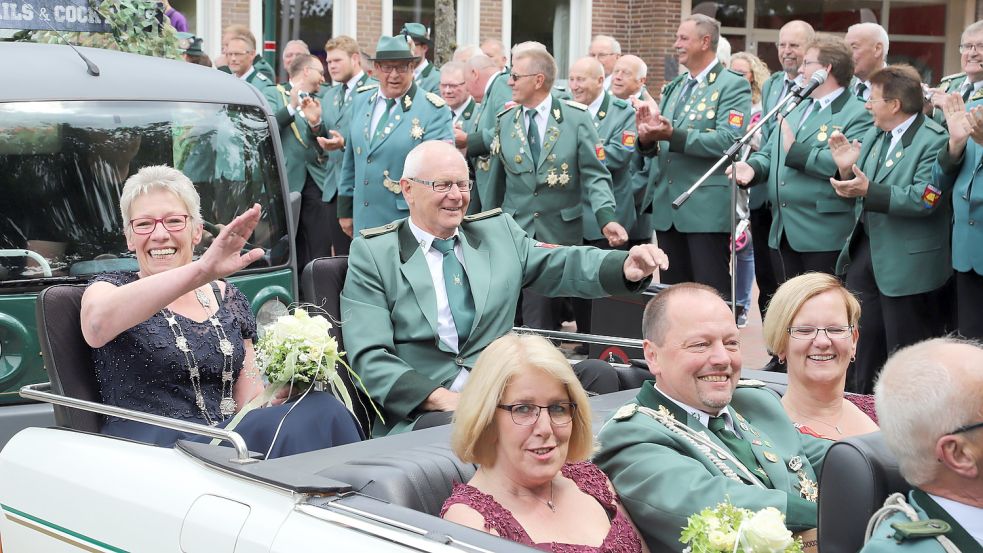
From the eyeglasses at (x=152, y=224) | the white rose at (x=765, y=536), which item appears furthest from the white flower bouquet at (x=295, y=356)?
the white rose at (x=765, y=536)

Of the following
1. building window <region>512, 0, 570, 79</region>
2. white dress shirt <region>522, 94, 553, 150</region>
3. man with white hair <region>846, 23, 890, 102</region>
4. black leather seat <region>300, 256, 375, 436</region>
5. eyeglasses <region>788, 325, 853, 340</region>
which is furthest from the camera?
building window <region>512, 0, 570, 79</region>

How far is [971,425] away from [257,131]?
4.38m

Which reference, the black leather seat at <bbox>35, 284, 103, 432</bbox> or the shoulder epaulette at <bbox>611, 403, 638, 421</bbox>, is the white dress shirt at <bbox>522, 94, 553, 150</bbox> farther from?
the shoulder epaulette at <bbox>611, 403, 638, 421</bbox>

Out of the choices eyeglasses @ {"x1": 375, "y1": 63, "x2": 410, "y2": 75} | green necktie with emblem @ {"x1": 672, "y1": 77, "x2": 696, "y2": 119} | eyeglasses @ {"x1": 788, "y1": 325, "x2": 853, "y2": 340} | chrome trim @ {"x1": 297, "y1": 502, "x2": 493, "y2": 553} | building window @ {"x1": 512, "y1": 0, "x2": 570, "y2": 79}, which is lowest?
chrome trim @ {"x1": 297, "y1": 502, "x2": 493, "y2": 553}

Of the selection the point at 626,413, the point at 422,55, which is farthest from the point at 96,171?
the point at 422,55

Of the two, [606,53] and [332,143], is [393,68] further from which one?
[606,53]

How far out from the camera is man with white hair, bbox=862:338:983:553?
2605 millimetres

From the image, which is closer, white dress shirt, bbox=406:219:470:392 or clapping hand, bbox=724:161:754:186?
white dress shirt, bbox=406:219:470:392

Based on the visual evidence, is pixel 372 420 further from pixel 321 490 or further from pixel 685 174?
pixel 685 174

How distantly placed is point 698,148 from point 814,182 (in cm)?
102

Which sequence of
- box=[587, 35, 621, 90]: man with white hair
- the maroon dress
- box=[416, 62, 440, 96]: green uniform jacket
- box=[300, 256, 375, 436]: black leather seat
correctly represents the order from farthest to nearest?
box=[587, 35, 621, 90]: man with white hair < box=[416, 62, 440, 96]: green uniform jacket < box=[300, 256, 375, 436]: black leather seat < the maroon dress

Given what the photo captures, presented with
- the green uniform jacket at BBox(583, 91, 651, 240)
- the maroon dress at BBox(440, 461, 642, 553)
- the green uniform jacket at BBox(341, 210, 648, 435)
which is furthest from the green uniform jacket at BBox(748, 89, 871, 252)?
the maroon dress at BBox(440, 461, 642, 553)

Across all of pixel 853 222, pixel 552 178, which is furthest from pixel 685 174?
pixel 853 222

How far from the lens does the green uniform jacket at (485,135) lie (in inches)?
A: 374
